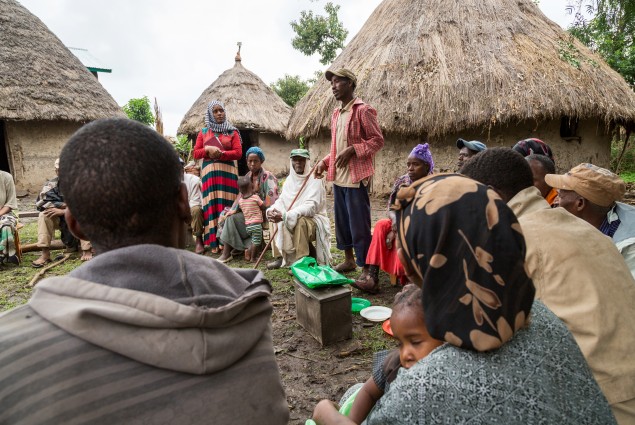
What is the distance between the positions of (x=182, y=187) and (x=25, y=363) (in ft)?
1.64

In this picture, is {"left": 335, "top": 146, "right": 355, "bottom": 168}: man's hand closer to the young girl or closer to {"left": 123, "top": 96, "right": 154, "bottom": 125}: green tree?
the young girl

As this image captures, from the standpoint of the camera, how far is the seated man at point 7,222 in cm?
538

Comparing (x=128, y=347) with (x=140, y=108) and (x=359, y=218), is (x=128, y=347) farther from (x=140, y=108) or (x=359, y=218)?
(x=140, y=108)

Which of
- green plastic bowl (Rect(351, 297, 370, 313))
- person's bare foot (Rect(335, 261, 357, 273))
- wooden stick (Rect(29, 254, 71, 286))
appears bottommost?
wooden stick (Rect(29, 254, 71, 286))

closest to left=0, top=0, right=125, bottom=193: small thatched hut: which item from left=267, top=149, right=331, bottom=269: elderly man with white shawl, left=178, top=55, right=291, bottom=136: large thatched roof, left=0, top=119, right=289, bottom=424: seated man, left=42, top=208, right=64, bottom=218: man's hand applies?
left=178, top=55, right=291, bottom=136: large thatched roof

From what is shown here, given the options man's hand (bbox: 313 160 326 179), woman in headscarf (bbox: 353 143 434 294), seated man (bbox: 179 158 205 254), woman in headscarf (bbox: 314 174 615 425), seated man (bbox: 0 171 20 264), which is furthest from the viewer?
seated man (bbox: 179 158 205 254)

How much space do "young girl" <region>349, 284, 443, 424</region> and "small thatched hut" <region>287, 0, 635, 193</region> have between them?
826 cm

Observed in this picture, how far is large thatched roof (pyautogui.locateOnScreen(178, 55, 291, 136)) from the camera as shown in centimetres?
1483

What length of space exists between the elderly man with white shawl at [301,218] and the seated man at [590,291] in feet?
10.5

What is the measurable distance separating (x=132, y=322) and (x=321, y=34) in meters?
22.9

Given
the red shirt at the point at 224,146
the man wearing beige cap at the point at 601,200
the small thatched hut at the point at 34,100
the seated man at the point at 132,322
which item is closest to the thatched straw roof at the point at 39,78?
the small thatched hut at the point at 34,100

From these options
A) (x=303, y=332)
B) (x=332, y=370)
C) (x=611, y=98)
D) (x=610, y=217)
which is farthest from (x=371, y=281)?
(x=611, y=98)

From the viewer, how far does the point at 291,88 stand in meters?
25.6

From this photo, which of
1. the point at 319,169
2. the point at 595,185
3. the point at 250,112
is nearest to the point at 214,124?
the point at 319,169
